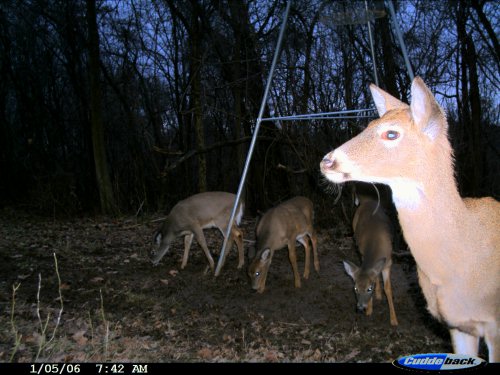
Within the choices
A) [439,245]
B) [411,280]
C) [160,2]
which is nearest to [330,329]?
[411,280]

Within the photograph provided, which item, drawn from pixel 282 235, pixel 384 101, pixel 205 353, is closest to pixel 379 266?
pixel 282 235

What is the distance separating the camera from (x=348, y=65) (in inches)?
429

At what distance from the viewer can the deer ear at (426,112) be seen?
2.71m

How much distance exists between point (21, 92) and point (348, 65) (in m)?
16.7

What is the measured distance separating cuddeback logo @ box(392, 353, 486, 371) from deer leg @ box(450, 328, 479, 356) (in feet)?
0.56

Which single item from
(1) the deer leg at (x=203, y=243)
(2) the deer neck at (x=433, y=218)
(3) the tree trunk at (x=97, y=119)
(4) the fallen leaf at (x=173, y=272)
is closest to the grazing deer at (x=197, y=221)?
(1) the deer leg at (x=203, y=243)

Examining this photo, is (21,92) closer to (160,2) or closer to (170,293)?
(160,2)

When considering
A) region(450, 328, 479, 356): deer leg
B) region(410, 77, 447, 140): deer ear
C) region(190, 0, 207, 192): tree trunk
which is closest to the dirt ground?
region(450, 328, 479, 356): deer leg

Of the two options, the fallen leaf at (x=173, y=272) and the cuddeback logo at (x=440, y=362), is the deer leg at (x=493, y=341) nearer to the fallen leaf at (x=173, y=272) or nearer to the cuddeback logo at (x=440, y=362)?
the cuddeback logo at (x=440, y=362)

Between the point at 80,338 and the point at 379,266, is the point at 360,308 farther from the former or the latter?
the point at 80,338

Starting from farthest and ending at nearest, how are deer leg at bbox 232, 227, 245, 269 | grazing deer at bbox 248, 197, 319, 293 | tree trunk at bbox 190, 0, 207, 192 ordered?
tree trunk at bbox 190, 0, 207, 192
deer leg at bbox 232, 227, 245, 269
grazing deer at bbox 248, 197, 319, 293

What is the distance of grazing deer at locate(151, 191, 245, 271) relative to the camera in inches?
342

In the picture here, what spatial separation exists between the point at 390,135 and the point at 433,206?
20.1 inches

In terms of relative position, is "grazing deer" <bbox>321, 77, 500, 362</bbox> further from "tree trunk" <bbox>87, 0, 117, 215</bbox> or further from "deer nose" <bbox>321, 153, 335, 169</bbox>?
"tree trunk" <bbox>87, 0, 117, 215</bbox>
